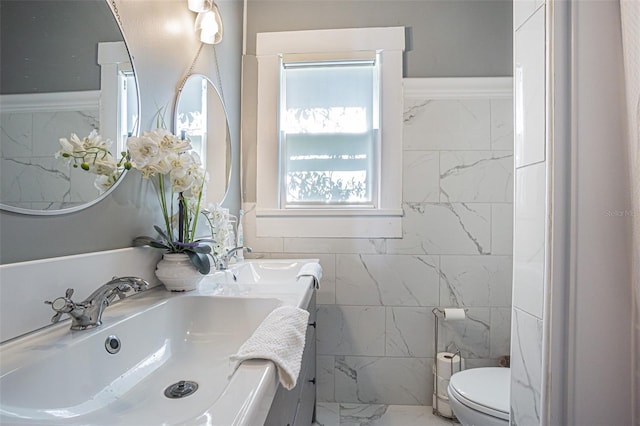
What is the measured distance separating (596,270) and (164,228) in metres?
1.27

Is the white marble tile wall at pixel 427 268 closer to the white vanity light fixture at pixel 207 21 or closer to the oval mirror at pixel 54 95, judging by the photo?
the white vanity light fixture at pixel 207 21

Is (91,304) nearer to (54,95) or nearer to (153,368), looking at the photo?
(153,368)

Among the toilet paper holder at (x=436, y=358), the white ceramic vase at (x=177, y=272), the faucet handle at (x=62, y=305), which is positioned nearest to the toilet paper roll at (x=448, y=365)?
the toilet paper holder at (x=436, y=358)

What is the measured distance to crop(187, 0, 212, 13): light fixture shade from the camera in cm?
137

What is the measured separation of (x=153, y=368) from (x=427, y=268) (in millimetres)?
1560

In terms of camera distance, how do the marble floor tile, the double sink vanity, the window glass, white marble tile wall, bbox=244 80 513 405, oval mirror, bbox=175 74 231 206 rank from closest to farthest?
the double sink vanity, oval mirror, bbox=175 74 231 206, the marble floor tile, white marble tile wall, bbox=244 80 513 405, the window glass

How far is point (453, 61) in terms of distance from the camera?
1979mm

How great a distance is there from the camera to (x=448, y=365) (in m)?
1.83

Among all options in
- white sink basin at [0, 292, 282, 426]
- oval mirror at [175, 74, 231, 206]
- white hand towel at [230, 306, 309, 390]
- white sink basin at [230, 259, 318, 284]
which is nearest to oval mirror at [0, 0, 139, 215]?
white sink basin at [0, 292, 282, 426]

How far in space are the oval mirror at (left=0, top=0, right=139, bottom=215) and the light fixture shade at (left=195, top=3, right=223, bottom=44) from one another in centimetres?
58

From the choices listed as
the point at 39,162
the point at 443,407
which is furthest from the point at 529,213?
the point at 443,407

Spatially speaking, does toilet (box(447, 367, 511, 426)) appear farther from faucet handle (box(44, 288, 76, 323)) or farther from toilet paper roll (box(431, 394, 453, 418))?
faucet handle (box(44, 288, 76, 323))

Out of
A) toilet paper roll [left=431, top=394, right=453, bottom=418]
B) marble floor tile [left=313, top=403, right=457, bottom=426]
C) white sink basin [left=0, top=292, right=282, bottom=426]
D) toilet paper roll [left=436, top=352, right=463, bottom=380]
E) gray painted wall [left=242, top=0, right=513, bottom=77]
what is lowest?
marble floor tile [left=313, top=403, right=457, bottom=426]

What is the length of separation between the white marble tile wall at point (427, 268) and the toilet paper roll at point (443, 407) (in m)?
0.08
